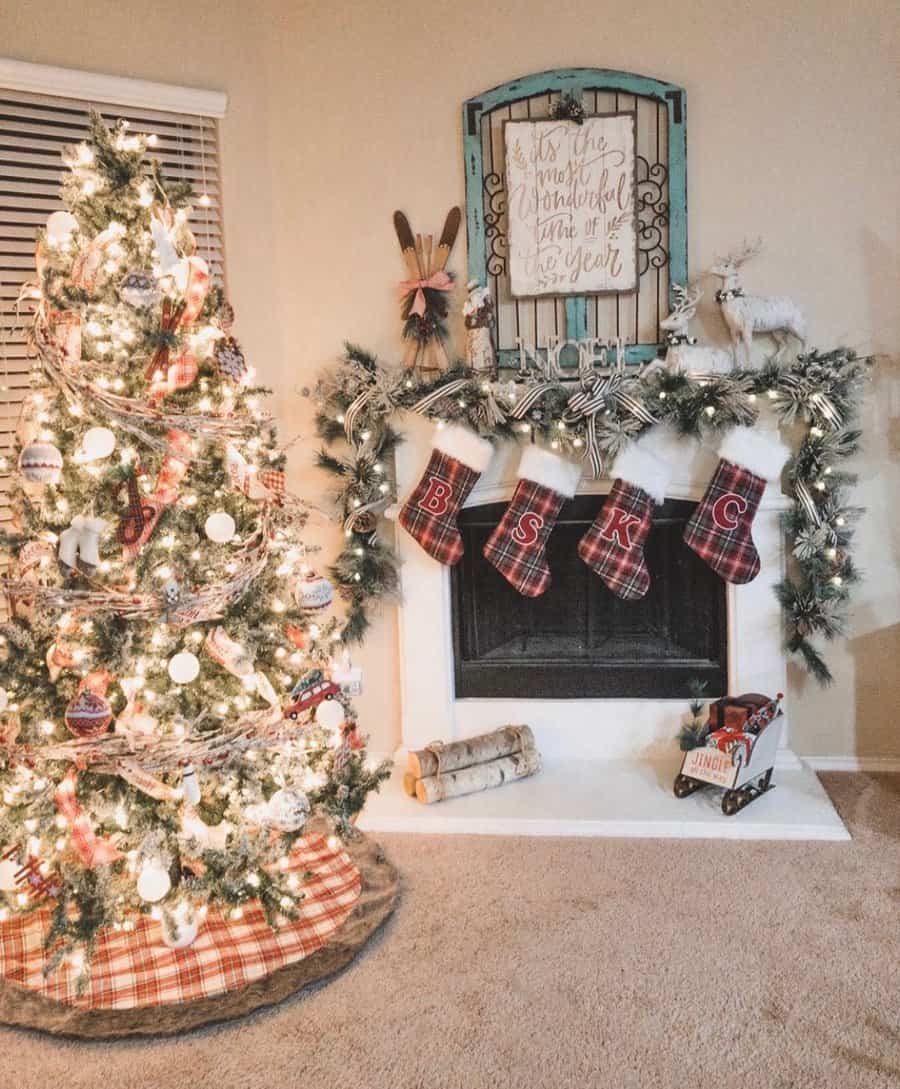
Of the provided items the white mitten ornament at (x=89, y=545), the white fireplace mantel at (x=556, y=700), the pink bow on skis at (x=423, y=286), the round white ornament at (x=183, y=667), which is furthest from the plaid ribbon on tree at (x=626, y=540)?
the white mitten ornament at (x=89, y=545)

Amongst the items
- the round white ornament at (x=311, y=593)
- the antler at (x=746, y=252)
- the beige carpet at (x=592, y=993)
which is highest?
the antler at (x=746, y=252)

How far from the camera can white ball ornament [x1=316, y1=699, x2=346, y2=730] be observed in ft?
7.68

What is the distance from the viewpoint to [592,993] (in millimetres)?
2090

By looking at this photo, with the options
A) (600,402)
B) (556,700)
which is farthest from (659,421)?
(556,700)

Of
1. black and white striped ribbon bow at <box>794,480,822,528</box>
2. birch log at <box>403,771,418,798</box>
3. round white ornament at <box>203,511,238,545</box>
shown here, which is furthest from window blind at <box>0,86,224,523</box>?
Result: black and white striped ribbon bow at <box>794,480,822,528</box>

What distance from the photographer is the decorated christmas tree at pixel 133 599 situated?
211 cm

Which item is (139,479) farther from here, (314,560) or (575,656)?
(575,656)

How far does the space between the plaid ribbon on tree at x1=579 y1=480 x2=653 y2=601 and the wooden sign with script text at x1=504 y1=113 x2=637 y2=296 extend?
26.9 inches

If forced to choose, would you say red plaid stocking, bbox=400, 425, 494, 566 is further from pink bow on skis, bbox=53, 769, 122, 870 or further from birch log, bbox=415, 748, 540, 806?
pink bow on skis, bbox=53, 769, 122, 870

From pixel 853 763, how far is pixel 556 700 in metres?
1.02

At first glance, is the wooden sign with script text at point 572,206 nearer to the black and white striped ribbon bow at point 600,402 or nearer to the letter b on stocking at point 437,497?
the black and white striped ribbon bow at point 600,402

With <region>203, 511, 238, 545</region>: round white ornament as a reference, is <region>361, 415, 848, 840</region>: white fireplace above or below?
below

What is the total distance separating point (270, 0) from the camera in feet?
10.4

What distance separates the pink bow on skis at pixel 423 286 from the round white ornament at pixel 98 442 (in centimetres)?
135
